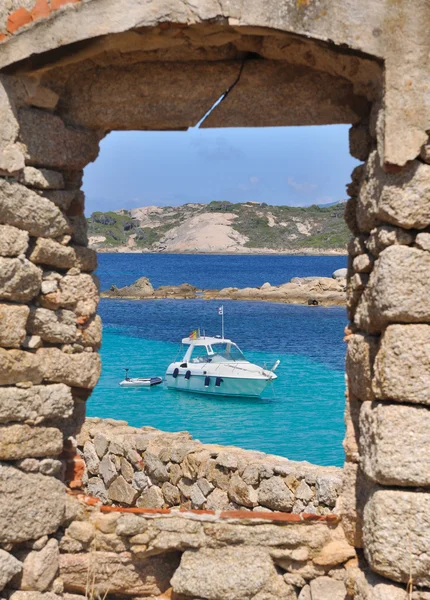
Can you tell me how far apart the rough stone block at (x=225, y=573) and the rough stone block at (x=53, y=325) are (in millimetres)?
1644

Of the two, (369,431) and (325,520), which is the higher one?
(369,431)

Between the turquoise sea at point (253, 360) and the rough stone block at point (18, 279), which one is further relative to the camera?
the turquoise sea at point (253, 360)

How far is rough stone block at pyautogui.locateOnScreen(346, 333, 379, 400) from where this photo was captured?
14.8 feet

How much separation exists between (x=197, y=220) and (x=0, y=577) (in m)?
144

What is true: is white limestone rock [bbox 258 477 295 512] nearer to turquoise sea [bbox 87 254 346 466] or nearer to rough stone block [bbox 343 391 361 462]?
rough stone block [bbox 343 391 361 462]

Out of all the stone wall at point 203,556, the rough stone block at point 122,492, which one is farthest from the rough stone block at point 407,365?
the rough stone block at point 122,492

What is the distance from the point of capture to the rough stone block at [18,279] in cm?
469

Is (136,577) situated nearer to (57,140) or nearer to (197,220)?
(57,140)

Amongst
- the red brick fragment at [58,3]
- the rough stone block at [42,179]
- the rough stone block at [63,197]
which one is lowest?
the rough stone block at [63,197]

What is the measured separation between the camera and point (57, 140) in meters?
5.02

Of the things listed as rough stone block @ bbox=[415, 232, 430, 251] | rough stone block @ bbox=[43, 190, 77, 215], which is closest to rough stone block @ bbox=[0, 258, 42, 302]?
rough stone block @ bbox=[43, 190, 77, 215]

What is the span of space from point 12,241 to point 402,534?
2806 millimetres

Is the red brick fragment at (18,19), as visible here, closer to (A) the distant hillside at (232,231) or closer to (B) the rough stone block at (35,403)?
(B) the rough stone block at (35,403)

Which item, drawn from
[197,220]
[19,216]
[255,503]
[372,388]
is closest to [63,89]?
[19,216]
